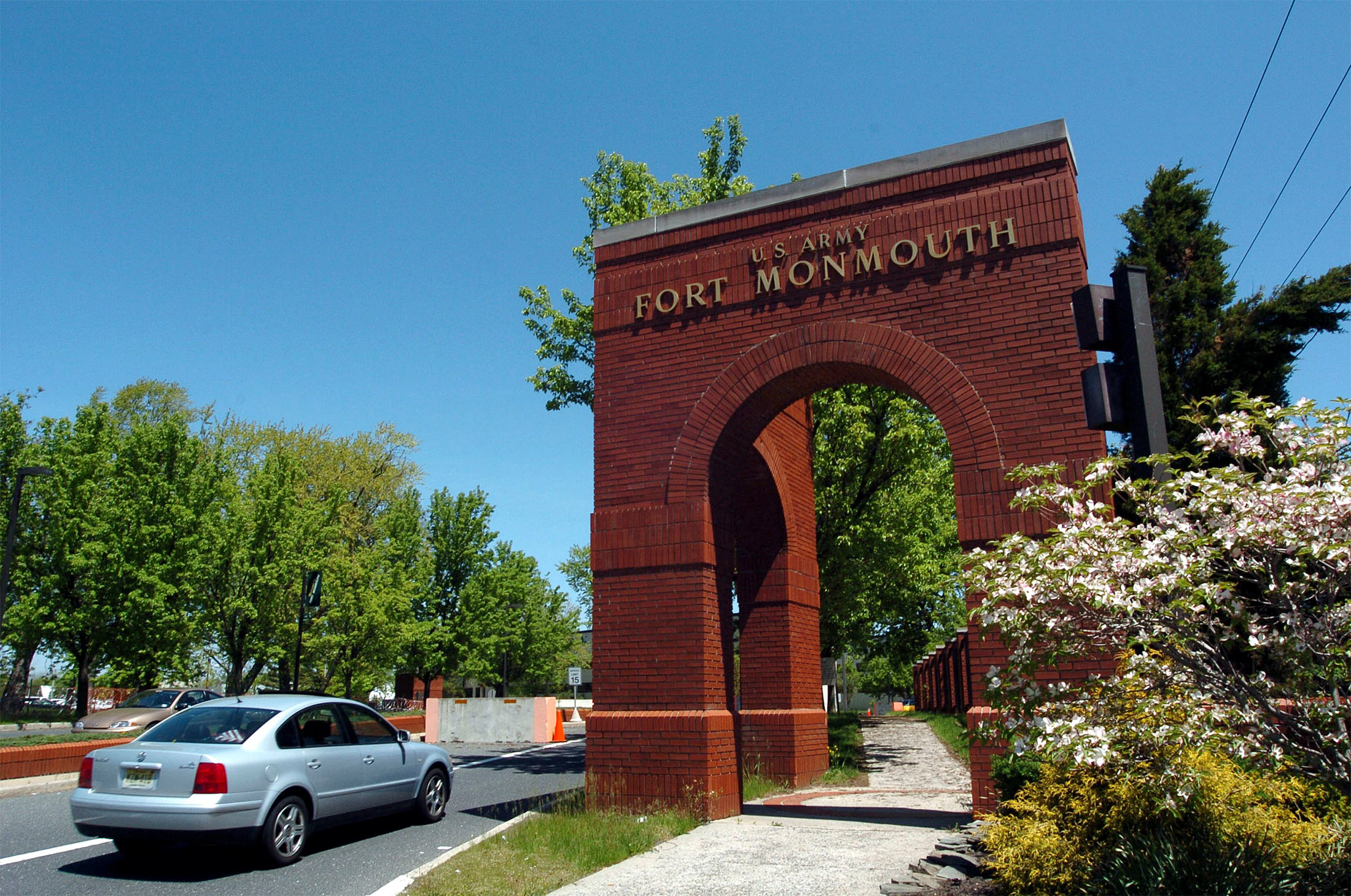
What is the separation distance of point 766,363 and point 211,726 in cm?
670

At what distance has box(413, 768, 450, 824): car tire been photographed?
10.3 m

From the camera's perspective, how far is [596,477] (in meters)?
11.0

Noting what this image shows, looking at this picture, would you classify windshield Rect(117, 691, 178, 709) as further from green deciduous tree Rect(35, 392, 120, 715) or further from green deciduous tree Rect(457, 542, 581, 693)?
green deciduous tree Rect(457, 542, 581, 693)

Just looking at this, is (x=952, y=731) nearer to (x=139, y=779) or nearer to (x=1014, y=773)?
(x=1014, y=773)

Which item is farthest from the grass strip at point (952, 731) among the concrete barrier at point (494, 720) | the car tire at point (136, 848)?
the car tire at point (136, 848)

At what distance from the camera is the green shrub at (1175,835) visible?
489 cm

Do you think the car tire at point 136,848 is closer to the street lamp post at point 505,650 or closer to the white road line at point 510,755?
the white road line at point 510,755

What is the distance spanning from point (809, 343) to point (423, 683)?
41.4m

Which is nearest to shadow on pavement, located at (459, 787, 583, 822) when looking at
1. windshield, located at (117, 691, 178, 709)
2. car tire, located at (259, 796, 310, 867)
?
car tire, located at (259, 796, 310, 867)

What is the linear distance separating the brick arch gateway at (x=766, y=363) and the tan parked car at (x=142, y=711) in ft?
43.1

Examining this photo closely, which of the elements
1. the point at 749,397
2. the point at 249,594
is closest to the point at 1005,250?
the point at 749,397

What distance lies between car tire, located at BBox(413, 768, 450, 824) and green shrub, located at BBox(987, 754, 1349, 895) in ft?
22.0

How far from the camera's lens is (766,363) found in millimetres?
10328

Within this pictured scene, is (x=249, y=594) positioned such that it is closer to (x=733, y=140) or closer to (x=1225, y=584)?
(x=733, y=140)
